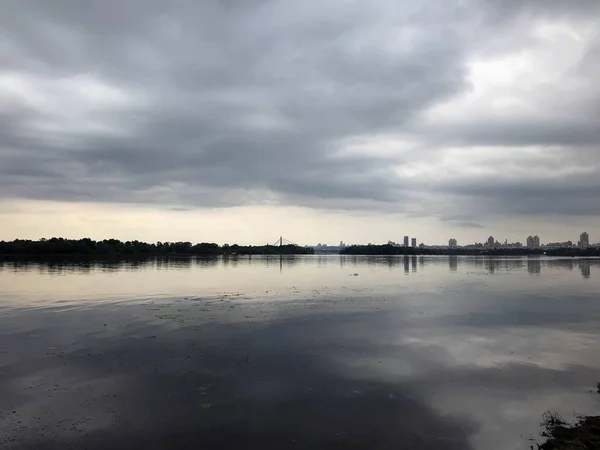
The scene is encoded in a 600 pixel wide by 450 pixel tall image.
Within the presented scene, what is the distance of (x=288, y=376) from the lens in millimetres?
17109

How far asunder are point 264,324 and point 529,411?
17.3 metres

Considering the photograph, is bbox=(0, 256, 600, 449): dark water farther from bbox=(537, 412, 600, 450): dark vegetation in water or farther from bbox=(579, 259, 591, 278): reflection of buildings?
bbox=(579, 259, 591, 278): reflection of buildings

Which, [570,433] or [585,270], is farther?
[585,270]

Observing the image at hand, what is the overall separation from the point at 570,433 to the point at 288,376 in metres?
9.78

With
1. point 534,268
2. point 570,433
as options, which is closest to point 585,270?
point 534,268

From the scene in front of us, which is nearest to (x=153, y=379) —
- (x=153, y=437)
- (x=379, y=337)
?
(x=153, y=437)

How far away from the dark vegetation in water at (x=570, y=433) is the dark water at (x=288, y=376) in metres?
0.56

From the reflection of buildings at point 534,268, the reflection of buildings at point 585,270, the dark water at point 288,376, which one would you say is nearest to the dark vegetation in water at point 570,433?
the dark water at point 288,376

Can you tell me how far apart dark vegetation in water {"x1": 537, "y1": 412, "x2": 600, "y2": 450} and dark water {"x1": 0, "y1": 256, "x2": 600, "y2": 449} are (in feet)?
1.82

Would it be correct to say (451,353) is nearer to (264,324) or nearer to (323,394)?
(323,394)

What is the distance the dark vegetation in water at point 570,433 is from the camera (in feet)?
35.6

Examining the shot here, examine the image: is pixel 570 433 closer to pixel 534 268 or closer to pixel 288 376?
pixel 288 376

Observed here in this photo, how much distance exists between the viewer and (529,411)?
14.0m

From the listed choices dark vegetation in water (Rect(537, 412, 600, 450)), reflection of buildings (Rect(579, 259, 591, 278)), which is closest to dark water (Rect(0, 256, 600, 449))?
dark vegetation in water (Rect(537, 412, 600, 450))
